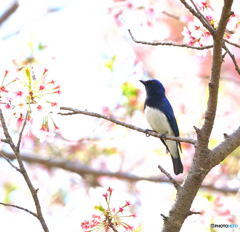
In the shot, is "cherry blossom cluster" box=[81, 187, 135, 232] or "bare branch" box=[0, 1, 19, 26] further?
"bare branch" box=[0, 1, 19, 26]

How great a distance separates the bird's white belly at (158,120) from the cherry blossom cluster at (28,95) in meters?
2.24

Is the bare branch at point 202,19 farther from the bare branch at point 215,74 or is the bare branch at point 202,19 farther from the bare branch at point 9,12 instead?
the bare branch at point 9,12

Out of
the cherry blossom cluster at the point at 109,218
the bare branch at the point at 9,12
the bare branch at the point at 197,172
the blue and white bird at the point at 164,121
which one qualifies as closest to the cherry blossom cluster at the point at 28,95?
the cherry blossom cluster at the point at 109,218

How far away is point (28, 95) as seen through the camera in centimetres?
257

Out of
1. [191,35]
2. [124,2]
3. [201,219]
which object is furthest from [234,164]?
[191,35]

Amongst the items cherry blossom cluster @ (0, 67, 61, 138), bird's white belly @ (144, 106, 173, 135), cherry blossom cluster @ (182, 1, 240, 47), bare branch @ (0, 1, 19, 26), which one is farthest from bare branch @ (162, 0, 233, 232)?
bare branch @ (0, 1, 19, 26)

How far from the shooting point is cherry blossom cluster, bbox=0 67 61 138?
2.56 meters

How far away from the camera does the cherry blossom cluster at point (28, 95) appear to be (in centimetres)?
256

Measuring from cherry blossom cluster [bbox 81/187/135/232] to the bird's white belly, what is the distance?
2146mm

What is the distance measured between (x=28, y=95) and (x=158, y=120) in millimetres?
2374

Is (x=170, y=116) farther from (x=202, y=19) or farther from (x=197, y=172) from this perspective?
(x=202, y=19)

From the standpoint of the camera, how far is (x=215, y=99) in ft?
8.09

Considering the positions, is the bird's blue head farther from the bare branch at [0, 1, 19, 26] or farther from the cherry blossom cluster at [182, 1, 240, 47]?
the cherry blossom cluster at [182, 1, 240, 47]

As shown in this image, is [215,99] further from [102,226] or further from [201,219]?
[201,219]
